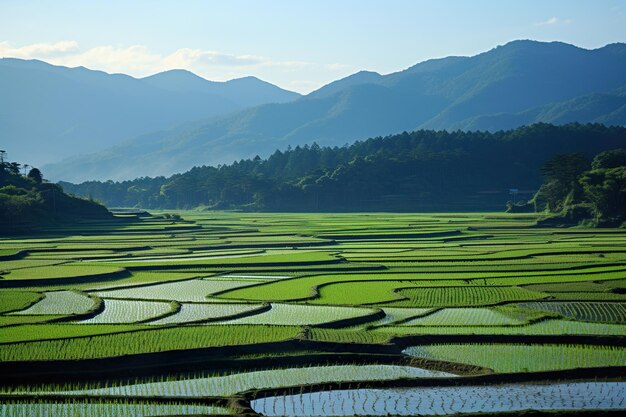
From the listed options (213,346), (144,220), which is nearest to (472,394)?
(213,346)

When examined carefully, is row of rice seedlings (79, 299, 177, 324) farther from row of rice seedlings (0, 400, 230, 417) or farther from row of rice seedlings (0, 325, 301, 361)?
row of rice seedlings (0, 400, 230, 417)

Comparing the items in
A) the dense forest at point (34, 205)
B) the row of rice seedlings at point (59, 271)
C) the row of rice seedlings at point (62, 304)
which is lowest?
the row of rice seedlings at point (62, 304)

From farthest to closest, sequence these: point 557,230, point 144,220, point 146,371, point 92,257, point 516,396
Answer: point 144,220
point 557,230
point 92,257
point 146,371
point 516,396

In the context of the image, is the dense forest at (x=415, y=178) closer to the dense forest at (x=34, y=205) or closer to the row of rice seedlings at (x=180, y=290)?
the dense forest at (x=34, y=205)

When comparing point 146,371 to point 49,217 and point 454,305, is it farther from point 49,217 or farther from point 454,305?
point 49,217

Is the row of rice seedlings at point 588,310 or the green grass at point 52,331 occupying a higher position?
the green grass at point 52,331

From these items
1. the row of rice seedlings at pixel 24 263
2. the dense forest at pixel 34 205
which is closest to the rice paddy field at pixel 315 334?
the row of rice seedlings at pixel 24 263

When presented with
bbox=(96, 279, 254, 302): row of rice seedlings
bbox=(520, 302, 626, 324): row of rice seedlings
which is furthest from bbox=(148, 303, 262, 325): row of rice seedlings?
bbox=(520, 302, 626, 324): row of rice seedlings
